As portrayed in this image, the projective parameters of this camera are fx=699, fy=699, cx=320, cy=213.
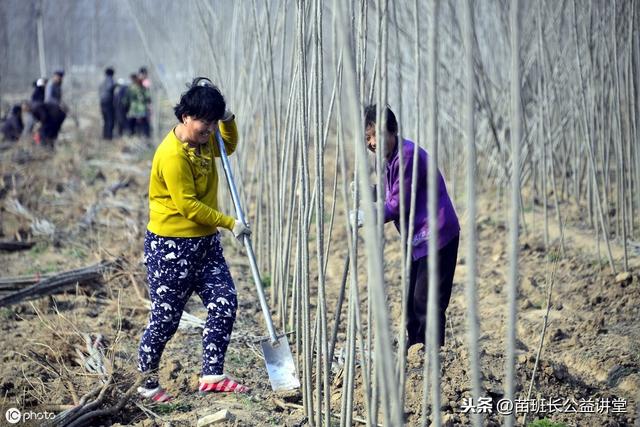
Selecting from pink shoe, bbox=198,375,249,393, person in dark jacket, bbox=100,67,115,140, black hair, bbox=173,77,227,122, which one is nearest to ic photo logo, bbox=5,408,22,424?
pink shoe, bbox=198,375,249,393

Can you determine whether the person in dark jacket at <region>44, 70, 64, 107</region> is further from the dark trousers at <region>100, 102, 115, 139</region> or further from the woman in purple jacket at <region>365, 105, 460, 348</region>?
the woman in purple jacket at <region>365, 105, 460, 348</region>

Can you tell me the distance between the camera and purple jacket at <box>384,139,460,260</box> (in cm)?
252

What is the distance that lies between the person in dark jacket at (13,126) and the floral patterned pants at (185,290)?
8.76m

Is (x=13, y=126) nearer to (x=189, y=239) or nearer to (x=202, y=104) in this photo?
(x=189, y=239)

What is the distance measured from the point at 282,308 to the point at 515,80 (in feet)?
6.56

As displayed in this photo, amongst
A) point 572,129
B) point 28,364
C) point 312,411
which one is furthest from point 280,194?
point 572,129

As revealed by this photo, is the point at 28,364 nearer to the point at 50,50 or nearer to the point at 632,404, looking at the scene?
the point at 632,404

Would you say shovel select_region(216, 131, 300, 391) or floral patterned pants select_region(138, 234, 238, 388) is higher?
floral patterned pants select_region(138, 234, 238, 388)

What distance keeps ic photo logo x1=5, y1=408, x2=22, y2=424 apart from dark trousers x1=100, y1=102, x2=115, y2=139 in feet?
31.8

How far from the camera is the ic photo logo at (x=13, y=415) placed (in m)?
2.29

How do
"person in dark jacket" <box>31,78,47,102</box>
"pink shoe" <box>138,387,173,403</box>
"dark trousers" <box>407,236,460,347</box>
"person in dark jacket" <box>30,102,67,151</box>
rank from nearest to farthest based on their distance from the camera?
1. "pink shoe" <box>138,387,173,403</box>
2. "dark trousers" <box>407,236,460,347</box>
3. "person in dark jacket" <box>30,102,67,151</box>
4. "person in dark jacket" <box>31,78,47,102</box>

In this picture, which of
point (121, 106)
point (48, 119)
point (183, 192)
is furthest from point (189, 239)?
point (121, 106)

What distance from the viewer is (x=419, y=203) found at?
2623 mm

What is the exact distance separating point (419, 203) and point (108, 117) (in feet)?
32.5
